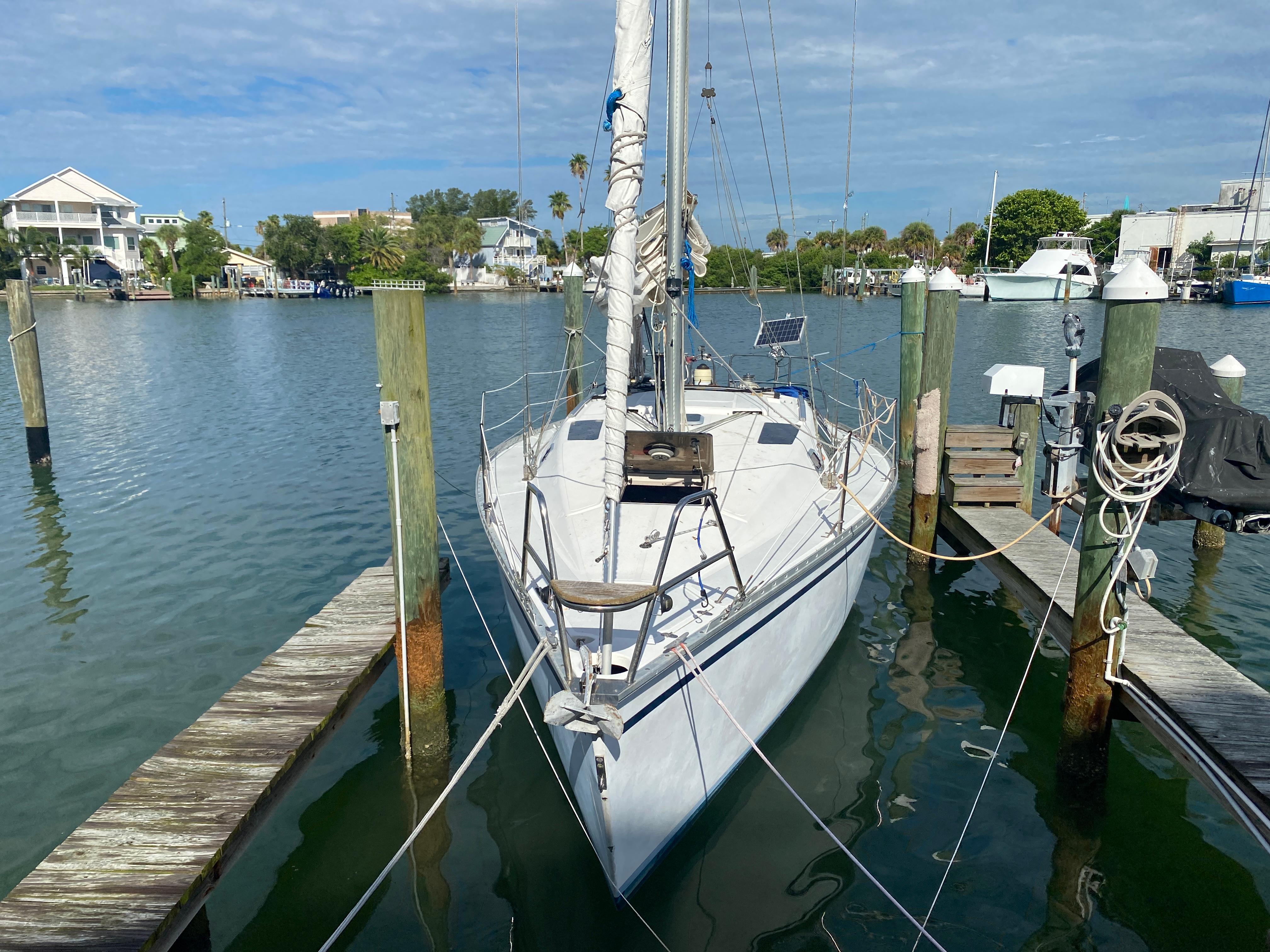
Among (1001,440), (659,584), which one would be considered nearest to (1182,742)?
(659,584)

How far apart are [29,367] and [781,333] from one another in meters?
13.4

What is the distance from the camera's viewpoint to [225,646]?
891cm

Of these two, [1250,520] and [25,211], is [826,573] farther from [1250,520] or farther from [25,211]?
[25,211]

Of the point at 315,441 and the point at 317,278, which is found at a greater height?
the point at 317,278

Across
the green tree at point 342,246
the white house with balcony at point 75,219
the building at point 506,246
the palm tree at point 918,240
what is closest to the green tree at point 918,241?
the palm tree at point 918,240

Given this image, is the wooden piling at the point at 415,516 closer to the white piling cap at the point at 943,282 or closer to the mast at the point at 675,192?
the mast at the point at 675,192

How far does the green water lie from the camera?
213 inches

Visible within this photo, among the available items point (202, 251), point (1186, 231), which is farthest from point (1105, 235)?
point (202, 251)

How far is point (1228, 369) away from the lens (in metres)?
10.9

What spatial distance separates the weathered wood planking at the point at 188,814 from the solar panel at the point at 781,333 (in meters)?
7.40

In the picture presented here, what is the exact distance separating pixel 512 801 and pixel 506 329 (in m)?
43.3

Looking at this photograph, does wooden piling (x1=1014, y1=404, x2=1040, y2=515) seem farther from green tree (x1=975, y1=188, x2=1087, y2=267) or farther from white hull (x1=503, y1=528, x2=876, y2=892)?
green tree (x1=975, y1=188, x2=1087, y2=267)

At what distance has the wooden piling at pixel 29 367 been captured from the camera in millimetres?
14117

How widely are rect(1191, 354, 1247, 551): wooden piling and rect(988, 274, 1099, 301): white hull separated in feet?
212
